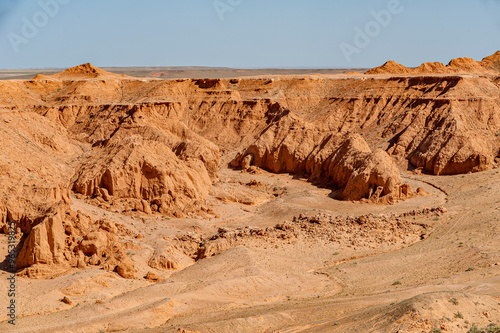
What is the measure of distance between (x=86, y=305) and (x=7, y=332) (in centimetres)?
300

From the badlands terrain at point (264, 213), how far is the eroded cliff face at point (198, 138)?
13 cm

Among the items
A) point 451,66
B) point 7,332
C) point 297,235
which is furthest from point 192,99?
point 7,332

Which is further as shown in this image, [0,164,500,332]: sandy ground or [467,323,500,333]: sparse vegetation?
[0,164,500,332]: sandy ground

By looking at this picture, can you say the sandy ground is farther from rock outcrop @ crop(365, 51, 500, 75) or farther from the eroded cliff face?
rock outcrop @ crop(365, 51, 500, 75)

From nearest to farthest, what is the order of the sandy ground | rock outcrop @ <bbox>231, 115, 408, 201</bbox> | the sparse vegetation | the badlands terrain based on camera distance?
the sparse vegetation < the sandy ground < the badlands terrain < rock outcrop @ <bbox>231, 115, 408, 201</bbox>

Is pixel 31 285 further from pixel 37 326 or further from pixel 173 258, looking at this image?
pixel 173 258

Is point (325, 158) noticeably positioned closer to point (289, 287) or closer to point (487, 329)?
point (289, 287)

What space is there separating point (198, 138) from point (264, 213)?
15.8m

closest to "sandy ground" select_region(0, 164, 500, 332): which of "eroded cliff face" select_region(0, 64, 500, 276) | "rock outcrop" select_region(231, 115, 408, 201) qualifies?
"eroded cliff face" select_region(0, 64, 500, 276)

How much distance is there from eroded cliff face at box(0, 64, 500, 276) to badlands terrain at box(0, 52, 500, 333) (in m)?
0.13

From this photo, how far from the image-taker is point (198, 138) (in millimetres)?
51406

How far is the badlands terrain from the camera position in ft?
65.9

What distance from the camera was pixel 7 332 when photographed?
18828 millimetres

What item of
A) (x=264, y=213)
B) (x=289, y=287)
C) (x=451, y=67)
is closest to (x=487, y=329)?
(x=289, y=287)
